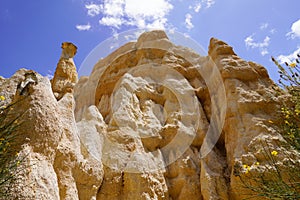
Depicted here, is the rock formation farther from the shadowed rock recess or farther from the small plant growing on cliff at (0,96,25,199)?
the small plant growing on cliff at (0,96,25,199)

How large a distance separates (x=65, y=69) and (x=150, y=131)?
A: 6649mm

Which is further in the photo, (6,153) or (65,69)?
(65,69)

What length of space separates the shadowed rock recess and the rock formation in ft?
5.67

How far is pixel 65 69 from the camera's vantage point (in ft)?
43.5

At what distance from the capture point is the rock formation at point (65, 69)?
12.5 m

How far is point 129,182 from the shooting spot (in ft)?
21.4

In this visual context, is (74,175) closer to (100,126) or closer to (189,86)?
(100,126)

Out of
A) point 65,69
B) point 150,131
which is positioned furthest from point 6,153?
point 65,69

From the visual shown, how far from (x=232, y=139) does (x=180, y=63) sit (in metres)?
4.48

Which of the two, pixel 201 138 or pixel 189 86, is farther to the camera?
pixel 189 86

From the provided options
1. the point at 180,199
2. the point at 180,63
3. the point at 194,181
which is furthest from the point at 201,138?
the point at 180,63

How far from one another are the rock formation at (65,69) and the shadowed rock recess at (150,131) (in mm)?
1729

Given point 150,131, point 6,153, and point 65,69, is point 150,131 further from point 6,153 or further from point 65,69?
point 65,69

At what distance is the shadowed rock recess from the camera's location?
15.7 ft
